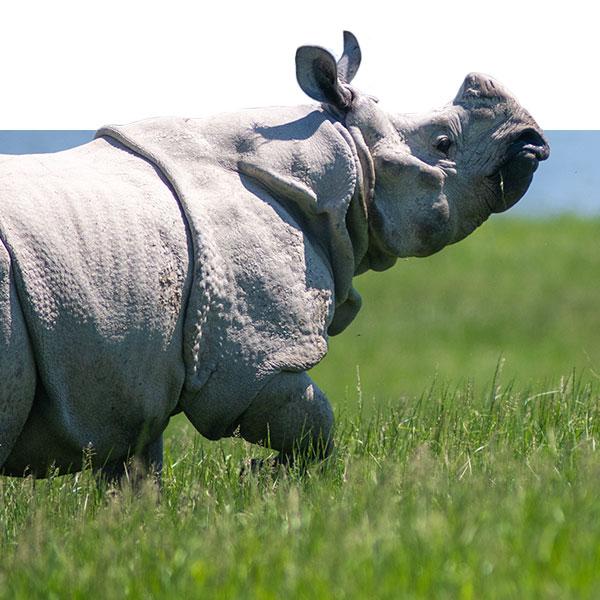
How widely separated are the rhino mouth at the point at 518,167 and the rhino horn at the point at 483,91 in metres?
0.18

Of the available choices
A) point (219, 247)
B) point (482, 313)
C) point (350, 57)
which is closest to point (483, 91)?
point (350, 57)

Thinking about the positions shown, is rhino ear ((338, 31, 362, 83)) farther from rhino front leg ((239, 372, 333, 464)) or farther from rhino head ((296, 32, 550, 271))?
rhino front leg ((239, 372, 333, 464))

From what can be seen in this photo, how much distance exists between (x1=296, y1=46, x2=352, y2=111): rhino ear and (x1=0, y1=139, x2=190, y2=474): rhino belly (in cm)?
84

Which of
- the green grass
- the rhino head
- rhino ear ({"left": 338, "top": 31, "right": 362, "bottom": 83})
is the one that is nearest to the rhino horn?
the rhino head

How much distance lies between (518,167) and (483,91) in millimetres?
341

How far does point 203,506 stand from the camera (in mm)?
5242

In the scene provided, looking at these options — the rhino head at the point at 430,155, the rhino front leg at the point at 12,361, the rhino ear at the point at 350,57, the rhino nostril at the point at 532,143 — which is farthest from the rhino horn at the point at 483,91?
the rhino front leg at the point at 12,361

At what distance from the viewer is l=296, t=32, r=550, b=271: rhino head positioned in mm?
5906

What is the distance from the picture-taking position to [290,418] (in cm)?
554

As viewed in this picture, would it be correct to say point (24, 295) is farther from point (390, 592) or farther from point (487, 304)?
point (487, 304)

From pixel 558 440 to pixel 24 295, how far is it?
257 cm

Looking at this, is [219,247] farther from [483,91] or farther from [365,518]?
[483,91]

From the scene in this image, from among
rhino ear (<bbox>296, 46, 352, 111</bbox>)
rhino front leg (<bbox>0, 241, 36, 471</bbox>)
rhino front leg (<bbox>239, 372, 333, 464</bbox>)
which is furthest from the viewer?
rhino ear (<bbox>296, 46, 352, 111</bbox>)

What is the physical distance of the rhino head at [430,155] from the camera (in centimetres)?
591
